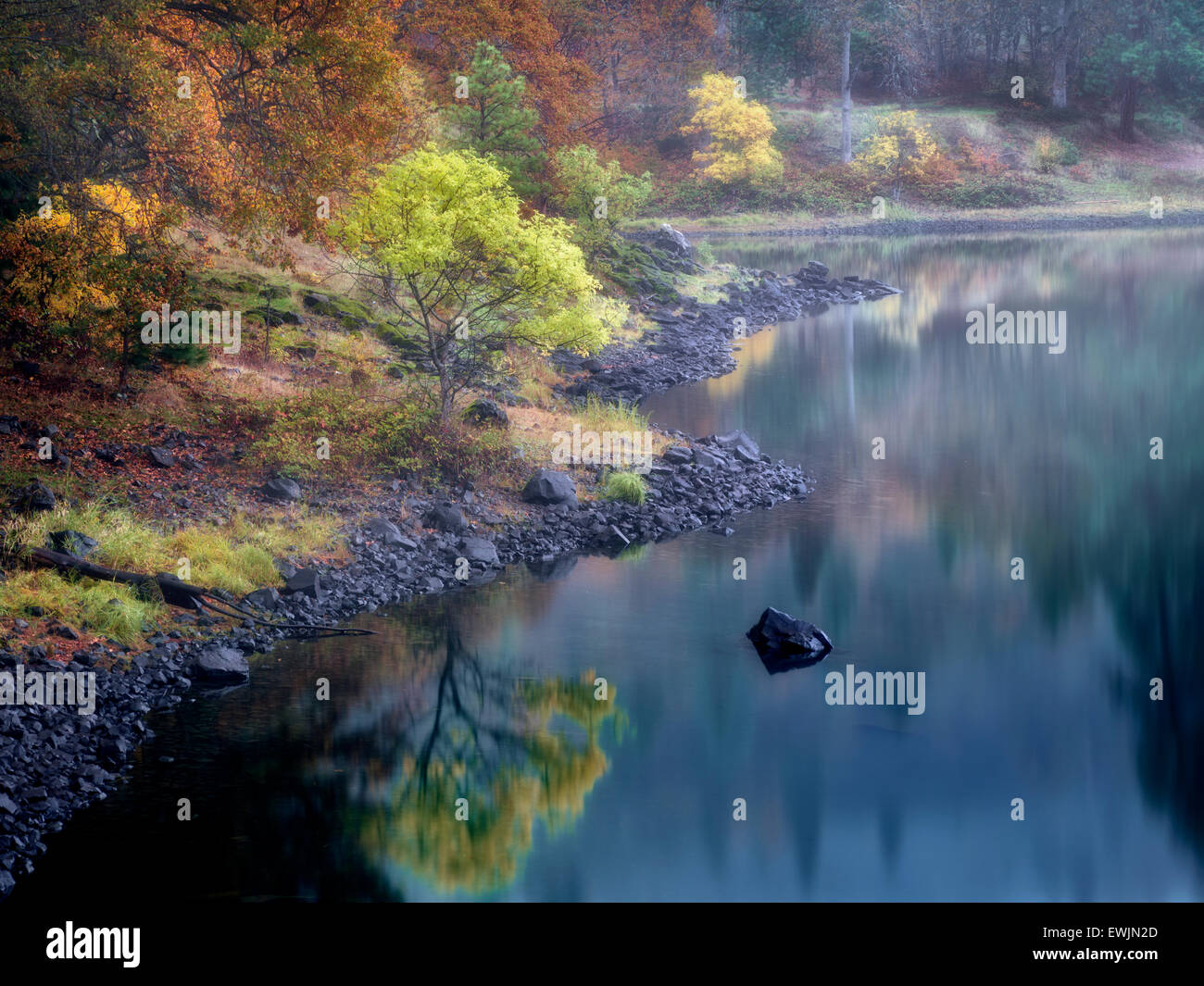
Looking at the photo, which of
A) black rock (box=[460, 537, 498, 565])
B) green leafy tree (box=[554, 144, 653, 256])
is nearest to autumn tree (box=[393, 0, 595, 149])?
green leafy tree (box=[554, 144, 653, 256])

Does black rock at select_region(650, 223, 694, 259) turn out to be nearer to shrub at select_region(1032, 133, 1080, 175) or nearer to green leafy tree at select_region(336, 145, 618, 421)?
green leafy tree at select_region(336, 145, 618, 421)

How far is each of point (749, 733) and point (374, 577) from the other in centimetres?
784

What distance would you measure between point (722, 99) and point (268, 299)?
58742 millimetres

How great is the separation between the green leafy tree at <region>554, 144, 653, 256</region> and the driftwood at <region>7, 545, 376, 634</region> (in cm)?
2690

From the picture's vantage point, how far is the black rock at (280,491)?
78.1ft

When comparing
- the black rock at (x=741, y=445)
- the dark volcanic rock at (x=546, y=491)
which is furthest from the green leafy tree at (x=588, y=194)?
the dark volcanic rock at (x=546, y=491)

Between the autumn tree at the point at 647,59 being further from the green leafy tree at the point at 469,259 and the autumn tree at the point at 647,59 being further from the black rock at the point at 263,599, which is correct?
the black rock at the point at 263,599

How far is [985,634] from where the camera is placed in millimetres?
21297

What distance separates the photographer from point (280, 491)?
78.2ft

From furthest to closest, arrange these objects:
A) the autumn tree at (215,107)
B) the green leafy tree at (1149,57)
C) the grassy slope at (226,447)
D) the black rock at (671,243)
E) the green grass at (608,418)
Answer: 1. the green leafy tree at (1149,57)
2. the black rock at (671,243)
3. the green grass at (608,418)
4. the autumn tree at (215,107)
5. the grassy slope at (226,447)

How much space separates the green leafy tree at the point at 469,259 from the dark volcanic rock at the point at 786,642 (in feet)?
27.3

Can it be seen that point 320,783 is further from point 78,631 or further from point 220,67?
point 220,67

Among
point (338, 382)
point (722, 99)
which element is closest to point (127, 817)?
point (338, 382)

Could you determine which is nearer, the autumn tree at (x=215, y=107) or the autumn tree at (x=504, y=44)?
the autumn tree at (x=215, y=107)
